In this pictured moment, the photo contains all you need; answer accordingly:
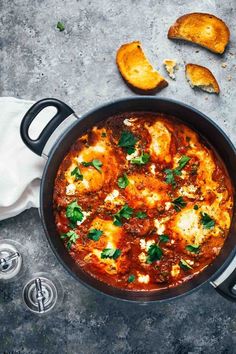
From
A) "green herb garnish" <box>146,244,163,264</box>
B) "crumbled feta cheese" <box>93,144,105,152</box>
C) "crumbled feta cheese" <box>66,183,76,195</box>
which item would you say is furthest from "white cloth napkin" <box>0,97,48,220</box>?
"green herb garnish" <box>146,244,163,264</box>

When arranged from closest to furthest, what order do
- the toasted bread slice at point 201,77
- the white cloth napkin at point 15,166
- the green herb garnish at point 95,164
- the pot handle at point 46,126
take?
the pot handle at point 46,126, the green herb garnish at point 95,164, the white cloth napkin at point 15,166, the toasted bread slice at point 201,77

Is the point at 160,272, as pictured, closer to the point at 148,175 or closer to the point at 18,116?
the point at 148,175

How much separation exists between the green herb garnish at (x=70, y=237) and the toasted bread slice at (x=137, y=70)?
105 cm

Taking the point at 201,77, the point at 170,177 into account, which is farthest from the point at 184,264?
the point at 201,77

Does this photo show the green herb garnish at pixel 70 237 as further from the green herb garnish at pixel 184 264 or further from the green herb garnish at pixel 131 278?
the green herb garnish at pixel 184 264

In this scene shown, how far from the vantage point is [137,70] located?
4168 millimetres

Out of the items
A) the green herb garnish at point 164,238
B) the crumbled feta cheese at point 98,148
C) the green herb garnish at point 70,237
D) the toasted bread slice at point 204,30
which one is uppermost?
the toasted bread slice at point 204,30

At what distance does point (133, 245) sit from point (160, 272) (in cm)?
25

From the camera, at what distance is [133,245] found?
401 centimetres

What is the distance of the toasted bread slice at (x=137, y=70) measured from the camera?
414 cm

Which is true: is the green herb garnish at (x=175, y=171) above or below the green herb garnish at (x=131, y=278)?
above

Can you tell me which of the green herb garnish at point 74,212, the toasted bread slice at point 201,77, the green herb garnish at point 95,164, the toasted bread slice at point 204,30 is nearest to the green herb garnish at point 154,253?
the green herb garnish at point 74,212

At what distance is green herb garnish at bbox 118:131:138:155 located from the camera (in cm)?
398

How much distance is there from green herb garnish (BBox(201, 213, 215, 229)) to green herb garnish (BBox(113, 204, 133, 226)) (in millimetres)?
460
